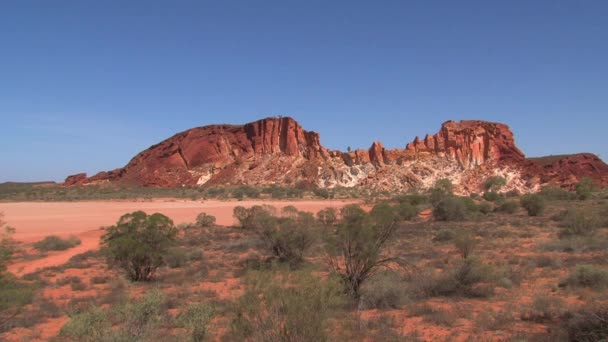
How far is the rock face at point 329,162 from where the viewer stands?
62.8 metres

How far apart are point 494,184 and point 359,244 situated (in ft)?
174

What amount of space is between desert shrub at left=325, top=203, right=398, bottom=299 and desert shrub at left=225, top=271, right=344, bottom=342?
3896 millimetres

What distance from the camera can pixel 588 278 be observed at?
9148 mm

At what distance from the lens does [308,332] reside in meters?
4.74

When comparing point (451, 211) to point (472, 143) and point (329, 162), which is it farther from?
point (329, 162)

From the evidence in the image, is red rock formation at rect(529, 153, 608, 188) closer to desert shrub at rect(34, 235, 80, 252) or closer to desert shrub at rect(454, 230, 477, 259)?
desert shrub at rect(454, 230, 477, 259)

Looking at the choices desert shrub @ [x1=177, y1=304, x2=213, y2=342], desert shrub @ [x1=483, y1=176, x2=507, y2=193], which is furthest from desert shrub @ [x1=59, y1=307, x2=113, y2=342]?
desert shrub @ [x1=483, y1=176, x2=507, y2=193]

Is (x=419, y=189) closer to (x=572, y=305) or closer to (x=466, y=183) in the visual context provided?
(x=466, y=183)

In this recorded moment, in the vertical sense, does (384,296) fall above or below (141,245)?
below

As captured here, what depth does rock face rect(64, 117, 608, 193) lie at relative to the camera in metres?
62.8

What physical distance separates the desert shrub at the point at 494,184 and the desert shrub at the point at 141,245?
5148cm

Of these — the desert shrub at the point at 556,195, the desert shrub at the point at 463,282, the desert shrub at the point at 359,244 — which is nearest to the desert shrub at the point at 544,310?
the desert shrub at the point at 463,282

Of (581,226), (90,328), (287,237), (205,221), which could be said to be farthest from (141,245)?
(581,226)

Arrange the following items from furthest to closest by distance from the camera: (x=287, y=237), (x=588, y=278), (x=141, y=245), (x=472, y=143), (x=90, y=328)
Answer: (x=472, y=143) < (x=287, y=237) < (x=141, y=245) < (x=588, y=278) < (x=90, y=328)
